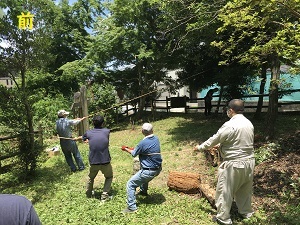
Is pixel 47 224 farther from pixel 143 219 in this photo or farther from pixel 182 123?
pixel 182 123

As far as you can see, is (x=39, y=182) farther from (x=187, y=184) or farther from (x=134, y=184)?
(x=187, y=184)

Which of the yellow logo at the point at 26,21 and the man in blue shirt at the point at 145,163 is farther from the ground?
the yellow logo at the point at 26,21

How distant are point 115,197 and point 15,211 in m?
4.27

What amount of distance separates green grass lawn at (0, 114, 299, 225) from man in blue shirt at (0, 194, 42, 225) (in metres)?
3.30

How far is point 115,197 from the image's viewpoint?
546cm

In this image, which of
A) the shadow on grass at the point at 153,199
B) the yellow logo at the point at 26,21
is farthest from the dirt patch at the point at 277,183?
the yellow logo at the point at 26,21

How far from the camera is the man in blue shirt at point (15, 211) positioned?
4.47 ft

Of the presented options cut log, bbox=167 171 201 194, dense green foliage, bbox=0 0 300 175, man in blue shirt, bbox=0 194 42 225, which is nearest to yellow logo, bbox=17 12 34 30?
dense green foliage, bbox=0 0 300 175

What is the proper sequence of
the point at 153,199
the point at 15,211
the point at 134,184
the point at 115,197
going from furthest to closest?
the point at 115,197 < the point at 153,199 < the point at 134,184 < the point at 15,211

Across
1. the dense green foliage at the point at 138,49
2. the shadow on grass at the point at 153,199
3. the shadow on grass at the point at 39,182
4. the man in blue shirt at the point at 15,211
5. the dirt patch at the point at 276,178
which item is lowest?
the shadow on grass at the point at 39,182

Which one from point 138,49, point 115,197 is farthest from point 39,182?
point 138,49

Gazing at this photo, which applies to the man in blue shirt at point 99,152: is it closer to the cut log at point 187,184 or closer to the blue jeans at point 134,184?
the blue jeans at point 134,184

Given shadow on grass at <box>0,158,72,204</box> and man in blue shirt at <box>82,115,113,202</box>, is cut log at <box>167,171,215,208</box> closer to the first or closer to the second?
man in blue shirt at <box>82,115,113,202</box>

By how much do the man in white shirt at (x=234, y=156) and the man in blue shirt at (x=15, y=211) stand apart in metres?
3.22
